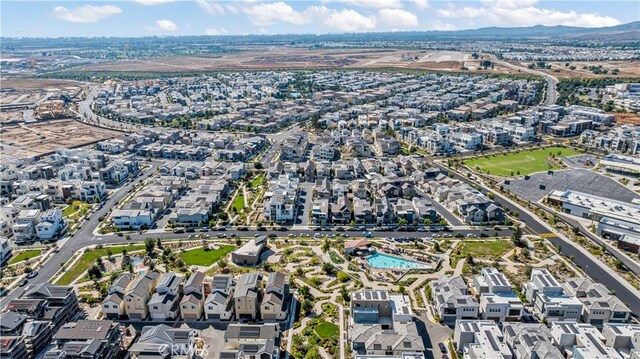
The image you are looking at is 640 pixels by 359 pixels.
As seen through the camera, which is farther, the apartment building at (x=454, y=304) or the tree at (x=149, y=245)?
the tree at (x=149, y=245)

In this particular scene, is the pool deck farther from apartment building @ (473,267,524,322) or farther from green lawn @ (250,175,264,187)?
green lawn @ (250,175,264,187)

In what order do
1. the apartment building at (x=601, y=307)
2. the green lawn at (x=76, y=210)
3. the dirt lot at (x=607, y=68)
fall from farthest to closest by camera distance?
the dirt lot at (x=607, y=68) → the green lawn at (x=76, y=210) → the apartment building at (x=601, y=307)

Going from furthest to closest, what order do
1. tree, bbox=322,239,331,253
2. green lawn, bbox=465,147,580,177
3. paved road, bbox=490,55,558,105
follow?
paved road, bbox=490,55,558,105 < green lawn, bbox=465,147,580,177 < tree, bbox=322,239,331,253

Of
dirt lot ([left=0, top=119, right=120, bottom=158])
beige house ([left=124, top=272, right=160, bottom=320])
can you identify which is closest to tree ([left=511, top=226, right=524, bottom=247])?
beige house ([left=124, top=272, right=160, bottom=320])

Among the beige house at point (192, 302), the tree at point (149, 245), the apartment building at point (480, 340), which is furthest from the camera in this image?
the tree at point (149, 245)

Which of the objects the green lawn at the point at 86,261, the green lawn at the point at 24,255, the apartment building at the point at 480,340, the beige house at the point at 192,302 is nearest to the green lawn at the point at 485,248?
the apartment building at the point at 480,340

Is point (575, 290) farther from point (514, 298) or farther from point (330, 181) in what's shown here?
point (330, 181)

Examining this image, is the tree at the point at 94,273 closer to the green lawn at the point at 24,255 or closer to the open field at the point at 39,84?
the green lawn at the point at 24,255
